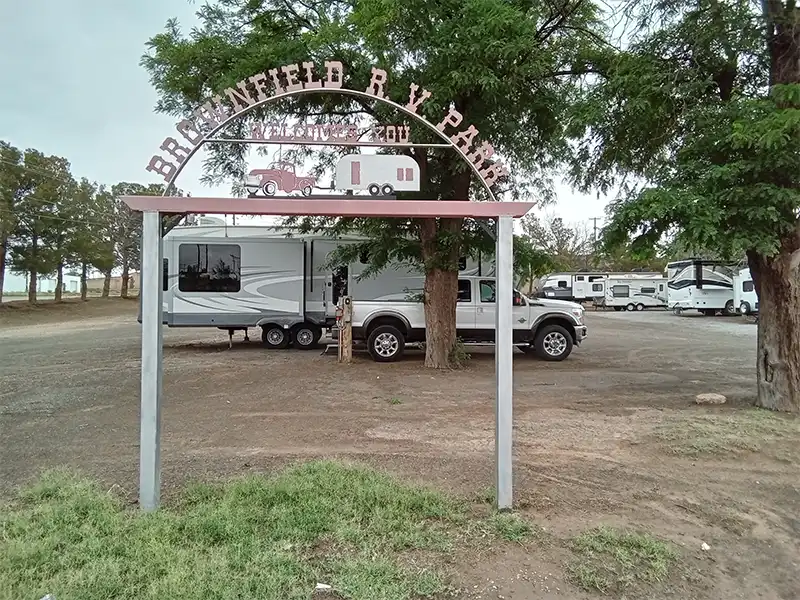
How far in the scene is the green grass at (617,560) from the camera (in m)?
3.05

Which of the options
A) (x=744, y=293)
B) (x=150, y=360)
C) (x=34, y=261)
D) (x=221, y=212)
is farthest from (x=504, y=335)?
(x=34, y=261)

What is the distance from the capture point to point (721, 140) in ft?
19.9

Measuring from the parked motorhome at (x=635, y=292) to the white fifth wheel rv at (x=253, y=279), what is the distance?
87.4ft

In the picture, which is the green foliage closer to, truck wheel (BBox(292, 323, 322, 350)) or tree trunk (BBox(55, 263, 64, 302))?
truck wheel (BBox(292, 323, 322, 350))

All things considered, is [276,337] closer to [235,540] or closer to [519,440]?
[519,440]

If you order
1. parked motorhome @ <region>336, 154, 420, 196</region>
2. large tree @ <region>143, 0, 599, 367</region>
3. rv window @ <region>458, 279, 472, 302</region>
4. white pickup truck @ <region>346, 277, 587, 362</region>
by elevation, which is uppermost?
large tree @ <region>143, 0, 599, 367</region>

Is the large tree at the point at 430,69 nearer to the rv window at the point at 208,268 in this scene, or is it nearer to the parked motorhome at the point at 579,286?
the rv window at the point at 208,268

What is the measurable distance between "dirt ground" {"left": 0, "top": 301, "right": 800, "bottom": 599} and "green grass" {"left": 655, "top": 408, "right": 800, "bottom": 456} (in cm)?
3

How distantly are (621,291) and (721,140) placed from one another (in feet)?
106

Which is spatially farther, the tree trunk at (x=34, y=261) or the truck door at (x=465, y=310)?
the tree trunk at (x=34, y=261)

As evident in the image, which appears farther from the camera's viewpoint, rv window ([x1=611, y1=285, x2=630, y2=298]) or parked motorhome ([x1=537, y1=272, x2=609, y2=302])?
parked motorhome ([x1=537, y1=272, x2=609, y2=302])

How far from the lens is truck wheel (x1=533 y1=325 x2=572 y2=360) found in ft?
40.1

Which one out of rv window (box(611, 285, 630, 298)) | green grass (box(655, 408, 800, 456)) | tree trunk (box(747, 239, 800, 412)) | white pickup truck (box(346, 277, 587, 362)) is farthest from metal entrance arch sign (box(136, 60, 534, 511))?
rv window (box(611, 285, 630, 298))

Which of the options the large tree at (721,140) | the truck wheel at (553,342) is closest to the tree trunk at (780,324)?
the large tree at (721,140)
